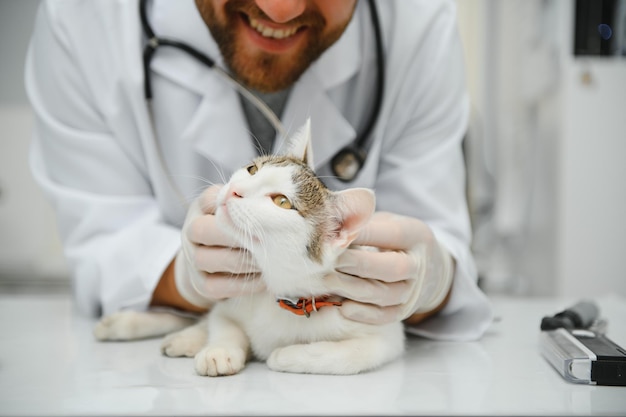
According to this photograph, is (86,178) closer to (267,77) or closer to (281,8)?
(267,77)

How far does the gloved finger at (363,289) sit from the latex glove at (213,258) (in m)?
0.11

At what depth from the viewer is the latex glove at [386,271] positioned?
720mm

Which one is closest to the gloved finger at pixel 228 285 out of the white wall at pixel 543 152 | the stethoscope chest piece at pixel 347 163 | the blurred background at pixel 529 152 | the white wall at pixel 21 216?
the stethoscope chest piece at pixel 347 163

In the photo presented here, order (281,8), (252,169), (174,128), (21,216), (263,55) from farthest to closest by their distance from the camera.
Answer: (21,216) < (174,128) < (263,55) < (281,8) < (252,169)

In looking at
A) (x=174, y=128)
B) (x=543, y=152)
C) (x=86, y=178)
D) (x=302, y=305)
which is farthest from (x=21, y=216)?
(x=543, y=152)

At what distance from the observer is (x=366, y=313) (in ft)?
2.39

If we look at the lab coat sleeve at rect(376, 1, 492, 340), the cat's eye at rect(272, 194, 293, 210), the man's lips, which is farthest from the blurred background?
the cat's eye at rect(272, 194, 293, 210)

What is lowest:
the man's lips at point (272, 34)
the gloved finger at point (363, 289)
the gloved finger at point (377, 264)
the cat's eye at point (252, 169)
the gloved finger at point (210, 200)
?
the gloved finger at point (363, 289)

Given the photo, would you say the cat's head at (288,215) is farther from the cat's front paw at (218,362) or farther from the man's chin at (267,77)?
the man's chin at (267,77)

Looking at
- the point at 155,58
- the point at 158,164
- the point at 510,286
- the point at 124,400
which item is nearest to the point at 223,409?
the point at 124,400

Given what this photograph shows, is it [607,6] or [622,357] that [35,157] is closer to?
[622,357]

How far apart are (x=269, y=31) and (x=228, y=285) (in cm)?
45

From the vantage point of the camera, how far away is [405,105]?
3.65 ft

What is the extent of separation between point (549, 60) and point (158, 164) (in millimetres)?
1744
